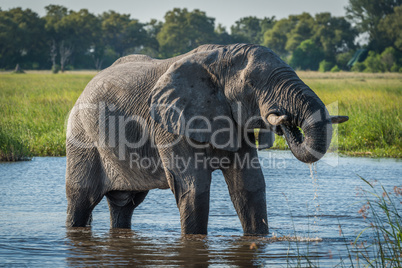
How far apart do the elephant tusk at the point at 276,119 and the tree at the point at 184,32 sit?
232 feet

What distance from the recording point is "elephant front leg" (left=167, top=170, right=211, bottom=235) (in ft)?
20.2

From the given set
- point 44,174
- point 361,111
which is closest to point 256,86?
point 44,174

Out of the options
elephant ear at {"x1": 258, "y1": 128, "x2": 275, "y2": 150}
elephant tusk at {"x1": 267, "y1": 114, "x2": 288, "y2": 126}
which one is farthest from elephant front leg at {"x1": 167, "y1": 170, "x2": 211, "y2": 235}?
elephant tusk at {"x1": 267, "y1": 114, "x2": 288, "y2": 126}

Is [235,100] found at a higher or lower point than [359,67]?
lower

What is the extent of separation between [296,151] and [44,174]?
22.1 ft

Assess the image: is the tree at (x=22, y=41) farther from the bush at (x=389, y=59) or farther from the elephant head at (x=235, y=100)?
the elephant head at (x=235, y=100)

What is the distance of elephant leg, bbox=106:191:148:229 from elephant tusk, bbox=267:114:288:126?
2219 mm

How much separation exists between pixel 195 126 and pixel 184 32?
7656 centimetres

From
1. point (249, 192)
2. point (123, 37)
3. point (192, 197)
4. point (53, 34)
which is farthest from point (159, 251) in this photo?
point (123, 37)

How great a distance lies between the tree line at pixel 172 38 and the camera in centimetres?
7044

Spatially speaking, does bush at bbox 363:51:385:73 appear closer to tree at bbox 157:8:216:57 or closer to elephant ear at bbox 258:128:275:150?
tree at bbox 157:8:216:57

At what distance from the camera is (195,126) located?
6.12 meters

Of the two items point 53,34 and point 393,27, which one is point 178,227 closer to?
point 393,27

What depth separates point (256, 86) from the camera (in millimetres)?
5883
